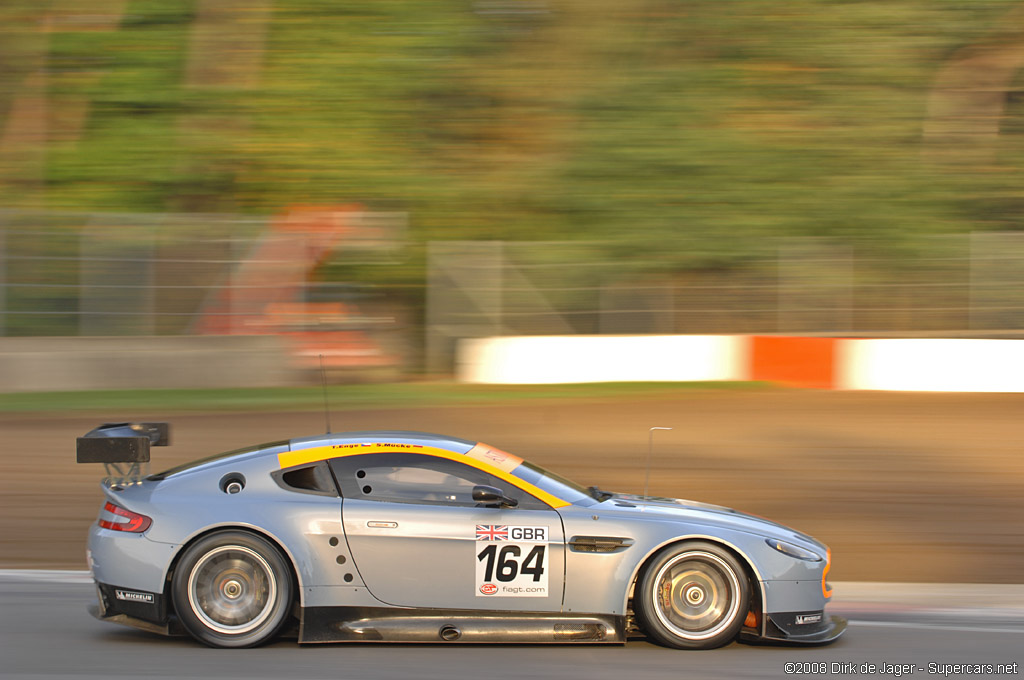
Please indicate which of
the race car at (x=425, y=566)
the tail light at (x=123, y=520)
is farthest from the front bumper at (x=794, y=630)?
the tail light at (x=123, y=520)

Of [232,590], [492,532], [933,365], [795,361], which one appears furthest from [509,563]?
[933,365]

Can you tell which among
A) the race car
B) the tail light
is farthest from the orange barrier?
the tail light

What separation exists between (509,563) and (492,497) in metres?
0.31

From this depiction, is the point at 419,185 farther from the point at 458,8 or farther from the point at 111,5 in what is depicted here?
the point at 111,5

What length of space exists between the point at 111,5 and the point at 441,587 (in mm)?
22230

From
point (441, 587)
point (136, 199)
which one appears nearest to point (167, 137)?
point (136, 199)

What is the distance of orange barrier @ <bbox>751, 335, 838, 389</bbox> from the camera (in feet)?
51.0

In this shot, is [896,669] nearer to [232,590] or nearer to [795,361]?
[232,590]

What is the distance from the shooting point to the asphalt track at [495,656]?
16.0 ft

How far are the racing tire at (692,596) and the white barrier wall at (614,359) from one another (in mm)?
10809

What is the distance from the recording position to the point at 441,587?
5.15 m

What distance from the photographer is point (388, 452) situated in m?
5.37

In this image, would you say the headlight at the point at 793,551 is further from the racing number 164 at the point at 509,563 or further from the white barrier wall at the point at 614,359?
the white barrier wall at the point at 614,359

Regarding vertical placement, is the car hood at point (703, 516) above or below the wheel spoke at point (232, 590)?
above
